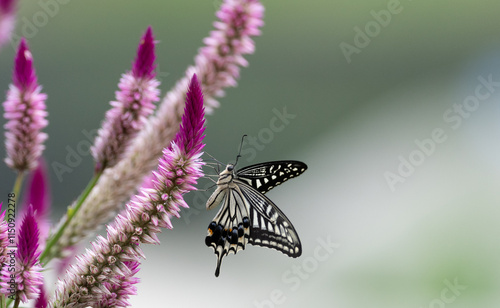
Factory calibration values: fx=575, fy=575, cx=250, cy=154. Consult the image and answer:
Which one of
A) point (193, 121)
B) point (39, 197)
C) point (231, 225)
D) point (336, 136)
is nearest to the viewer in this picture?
point (193, 121)

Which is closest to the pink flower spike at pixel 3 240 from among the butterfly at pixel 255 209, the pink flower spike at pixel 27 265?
the pink flower spike at pixel 27 265

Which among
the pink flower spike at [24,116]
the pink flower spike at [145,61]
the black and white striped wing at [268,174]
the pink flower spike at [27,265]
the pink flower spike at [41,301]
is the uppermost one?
the black and white striped wing at [268,174]

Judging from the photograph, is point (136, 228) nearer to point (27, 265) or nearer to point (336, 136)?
point (27, 265)

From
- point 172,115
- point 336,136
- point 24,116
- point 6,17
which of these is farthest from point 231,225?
point 336,136

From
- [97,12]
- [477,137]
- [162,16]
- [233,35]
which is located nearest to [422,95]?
[477,137]

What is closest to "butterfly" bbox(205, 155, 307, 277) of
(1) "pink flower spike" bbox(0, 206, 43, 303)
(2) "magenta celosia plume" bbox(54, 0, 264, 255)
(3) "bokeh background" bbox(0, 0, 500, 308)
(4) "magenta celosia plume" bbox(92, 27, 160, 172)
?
(2) "magenta celosia plume" bbox(54, 0, 264, 255)

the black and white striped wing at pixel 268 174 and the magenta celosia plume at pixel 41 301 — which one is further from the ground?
the black and white striped wing at pixel 268 174

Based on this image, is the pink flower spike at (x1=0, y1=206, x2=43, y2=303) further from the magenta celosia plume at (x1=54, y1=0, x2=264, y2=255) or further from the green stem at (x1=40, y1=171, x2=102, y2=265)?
the magenta celosia plume at (x1=54, y1=0, x2=264, y2=255)

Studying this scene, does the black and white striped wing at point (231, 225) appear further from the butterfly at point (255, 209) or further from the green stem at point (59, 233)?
the green stem at point (59, 233)
